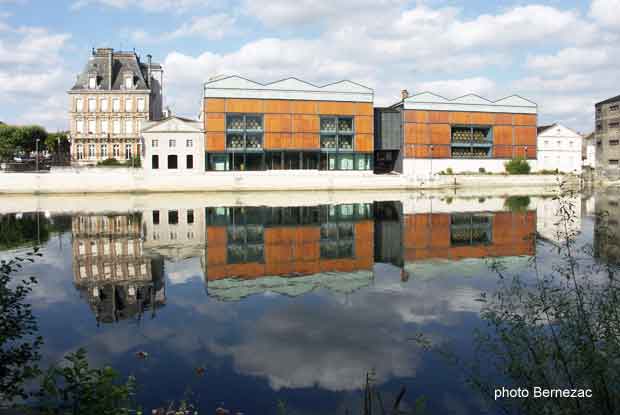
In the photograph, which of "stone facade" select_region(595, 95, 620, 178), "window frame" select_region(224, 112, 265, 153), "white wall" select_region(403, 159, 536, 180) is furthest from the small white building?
"stone facade" select_region(595, 95, 620, 178)

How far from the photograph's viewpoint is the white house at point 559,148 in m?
77.3

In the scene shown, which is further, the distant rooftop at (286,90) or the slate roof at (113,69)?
the slate roof at (113,69)

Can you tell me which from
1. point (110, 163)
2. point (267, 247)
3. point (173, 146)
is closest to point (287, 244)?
point (267, 247)

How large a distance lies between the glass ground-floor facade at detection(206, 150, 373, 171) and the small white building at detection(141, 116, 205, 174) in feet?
6.31

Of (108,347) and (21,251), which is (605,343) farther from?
(21,251)

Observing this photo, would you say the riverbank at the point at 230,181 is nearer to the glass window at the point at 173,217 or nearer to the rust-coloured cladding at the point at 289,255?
the glass window at the point at 173,217

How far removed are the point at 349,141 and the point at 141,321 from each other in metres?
58.9

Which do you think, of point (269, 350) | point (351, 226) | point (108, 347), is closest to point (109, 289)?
point (108, 347)

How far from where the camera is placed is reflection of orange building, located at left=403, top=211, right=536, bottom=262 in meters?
20.6

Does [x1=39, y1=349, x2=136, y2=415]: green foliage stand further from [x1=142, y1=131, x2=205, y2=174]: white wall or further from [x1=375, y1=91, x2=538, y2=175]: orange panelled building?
[x1=375, y1=91, x2=538, y2=175]: orange panelled building

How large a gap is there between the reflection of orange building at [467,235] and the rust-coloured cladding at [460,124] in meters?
35.9

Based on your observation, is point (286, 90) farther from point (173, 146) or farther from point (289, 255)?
point (289, 255)

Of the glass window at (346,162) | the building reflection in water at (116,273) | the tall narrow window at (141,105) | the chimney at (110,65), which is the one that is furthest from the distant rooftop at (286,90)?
the building reflection in water at (116,273)

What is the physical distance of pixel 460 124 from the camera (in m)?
71.8
